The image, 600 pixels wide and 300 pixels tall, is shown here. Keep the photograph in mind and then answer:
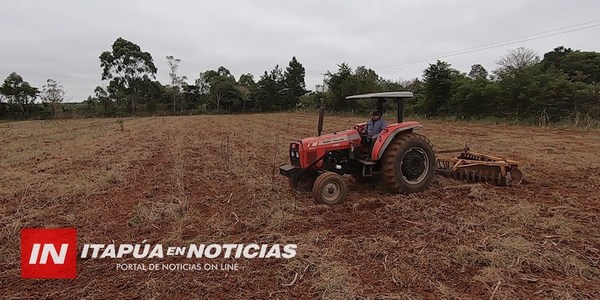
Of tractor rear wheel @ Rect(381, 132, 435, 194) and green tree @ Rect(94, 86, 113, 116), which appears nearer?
tractor rear wheel @ Rect(381, 132, 435, 194)

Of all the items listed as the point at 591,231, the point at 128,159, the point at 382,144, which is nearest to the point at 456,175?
the point at 382,144

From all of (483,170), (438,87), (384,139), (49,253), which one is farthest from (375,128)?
(438,87)

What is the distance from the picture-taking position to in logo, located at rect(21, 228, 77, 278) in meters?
3.19

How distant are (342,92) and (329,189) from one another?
2846 cm

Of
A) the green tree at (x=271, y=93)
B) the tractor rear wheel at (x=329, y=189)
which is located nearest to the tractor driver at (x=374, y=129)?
the tractor rear wheel at (x=329, y=189)

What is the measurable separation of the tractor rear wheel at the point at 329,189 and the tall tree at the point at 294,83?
44.0 metres

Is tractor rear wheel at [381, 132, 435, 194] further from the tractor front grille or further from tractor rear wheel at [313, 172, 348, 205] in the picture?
the tractor front grille

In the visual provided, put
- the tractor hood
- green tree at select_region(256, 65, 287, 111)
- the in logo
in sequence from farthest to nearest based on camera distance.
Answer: green tree at select_region(256, 65, 287, 111)
the tractor hood
the in logo

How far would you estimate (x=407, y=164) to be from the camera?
18.2ft

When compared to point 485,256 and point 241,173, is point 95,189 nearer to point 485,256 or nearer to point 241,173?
point 241,173

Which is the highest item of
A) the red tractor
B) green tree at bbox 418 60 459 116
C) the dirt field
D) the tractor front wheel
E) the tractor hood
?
green tree at bbox 418 60 459 116

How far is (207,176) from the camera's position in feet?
22.8

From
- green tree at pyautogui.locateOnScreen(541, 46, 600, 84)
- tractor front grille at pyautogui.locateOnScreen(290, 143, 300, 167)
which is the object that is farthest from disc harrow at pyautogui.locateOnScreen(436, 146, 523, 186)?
green tree at pyautogui.locateOnScreen(541, 46, 600, 84)

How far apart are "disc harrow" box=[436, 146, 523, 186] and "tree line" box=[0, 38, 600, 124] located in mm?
3063
